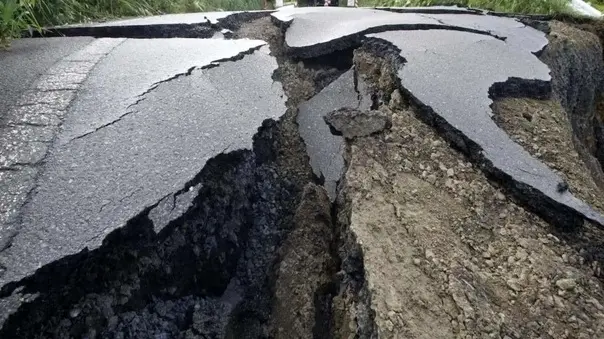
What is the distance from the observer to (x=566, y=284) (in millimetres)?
1591

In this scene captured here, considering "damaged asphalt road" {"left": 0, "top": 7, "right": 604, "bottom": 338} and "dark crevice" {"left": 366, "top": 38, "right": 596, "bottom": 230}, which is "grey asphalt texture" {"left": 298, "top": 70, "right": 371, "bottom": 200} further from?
"dark crevice" {"left": 366, "top": 38, "right": 596, "bottom": 230}

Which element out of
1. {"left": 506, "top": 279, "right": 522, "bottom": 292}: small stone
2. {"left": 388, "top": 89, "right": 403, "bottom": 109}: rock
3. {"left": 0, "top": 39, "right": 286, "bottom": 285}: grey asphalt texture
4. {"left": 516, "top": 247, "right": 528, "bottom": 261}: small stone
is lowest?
Answer: {"left": 506, "top": 279, "right": 522, "bottom": 292}: small stone

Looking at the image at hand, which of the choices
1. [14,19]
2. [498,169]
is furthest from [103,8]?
[498,169]

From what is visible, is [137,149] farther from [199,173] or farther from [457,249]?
[457,249]

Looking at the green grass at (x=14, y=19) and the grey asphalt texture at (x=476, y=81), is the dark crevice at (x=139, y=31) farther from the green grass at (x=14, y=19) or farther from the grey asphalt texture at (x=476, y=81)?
the grey asphalt texture at (x=476, y=81)

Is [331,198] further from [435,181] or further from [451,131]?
[451,131]

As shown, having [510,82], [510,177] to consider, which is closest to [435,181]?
[510,177]

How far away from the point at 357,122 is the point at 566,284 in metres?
1.18

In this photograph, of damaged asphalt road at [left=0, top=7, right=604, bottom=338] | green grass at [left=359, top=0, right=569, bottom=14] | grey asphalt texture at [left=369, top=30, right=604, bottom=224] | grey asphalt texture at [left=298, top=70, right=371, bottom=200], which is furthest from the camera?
green grass at [left=359, top=0, right=569, bottom=14]

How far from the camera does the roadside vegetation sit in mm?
3246

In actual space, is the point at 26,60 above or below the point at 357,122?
above

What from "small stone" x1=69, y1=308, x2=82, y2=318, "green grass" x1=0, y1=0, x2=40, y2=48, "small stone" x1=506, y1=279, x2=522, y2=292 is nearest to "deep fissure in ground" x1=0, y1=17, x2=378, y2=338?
"small stone" x1=69, y1=308, x2=82, y2=318

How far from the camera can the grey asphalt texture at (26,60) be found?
→ 2412 millimetres

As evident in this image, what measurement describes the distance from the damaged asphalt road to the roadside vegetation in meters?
0.61
